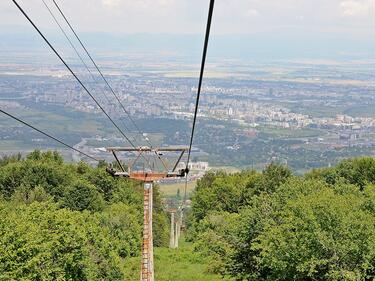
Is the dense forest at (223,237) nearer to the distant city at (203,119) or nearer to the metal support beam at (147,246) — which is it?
the metal support beam at (147,246)

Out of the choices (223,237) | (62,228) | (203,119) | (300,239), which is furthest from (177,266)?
(203,119)

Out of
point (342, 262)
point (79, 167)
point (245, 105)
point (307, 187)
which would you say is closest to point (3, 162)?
point (79, 167)

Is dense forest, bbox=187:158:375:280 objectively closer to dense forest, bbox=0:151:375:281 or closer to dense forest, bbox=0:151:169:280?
dense forest, bbox=0:151:375:281

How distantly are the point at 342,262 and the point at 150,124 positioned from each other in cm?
12067

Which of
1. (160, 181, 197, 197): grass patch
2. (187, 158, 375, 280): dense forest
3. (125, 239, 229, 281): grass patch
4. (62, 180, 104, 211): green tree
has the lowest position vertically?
(160, 181, 197, 197): grass patch

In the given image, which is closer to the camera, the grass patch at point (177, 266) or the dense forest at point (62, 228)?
the dense forest at point (62, 228)

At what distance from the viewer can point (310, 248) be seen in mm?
23156

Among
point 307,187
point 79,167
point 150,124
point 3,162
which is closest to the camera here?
point 307,187

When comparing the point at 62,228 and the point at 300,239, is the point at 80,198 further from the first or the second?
the point at 300,239

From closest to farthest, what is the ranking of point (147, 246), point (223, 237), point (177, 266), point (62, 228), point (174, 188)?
1. point (147, 246)
2. point (62, 228)
3. point (223, 237)
4. point (177, 266)
5. point (174, 188)

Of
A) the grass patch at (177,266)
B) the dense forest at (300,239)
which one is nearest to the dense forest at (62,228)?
the grass patch at (177,266)

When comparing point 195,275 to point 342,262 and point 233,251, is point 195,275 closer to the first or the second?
point 233,251

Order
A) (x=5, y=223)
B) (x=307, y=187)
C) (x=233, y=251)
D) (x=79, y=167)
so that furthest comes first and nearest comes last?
(x=79, y=167), (x=307, y=187), (x=233, y=251), (x=5, y=223)

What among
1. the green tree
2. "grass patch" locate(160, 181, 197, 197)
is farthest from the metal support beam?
"grass patch" locate(160, 181, 197, 197)
